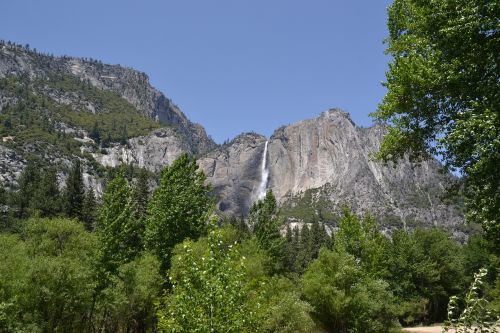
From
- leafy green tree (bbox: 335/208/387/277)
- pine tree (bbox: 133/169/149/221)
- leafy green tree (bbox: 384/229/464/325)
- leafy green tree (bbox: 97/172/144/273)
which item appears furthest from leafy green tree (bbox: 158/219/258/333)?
leafy green tree (bbox: 384/229/464/325)

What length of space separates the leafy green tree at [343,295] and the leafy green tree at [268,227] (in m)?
16.7

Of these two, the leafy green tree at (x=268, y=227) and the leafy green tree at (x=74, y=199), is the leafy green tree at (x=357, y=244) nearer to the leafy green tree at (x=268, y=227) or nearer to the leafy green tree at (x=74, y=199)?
the leafy green tree at (x=268, y=227)

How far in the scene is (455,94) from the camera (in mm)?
13352

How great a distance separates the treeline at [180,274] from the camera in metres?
10.7

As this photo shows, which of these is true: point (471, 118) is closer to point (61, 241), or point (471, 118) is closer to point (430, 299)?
point (61, 241)

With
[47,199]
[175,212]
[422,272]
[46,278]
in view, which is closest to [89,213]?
[47,199]

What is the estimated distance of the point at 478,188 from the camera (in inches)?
481

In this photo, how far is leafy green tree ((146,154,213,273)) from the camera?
121 ft

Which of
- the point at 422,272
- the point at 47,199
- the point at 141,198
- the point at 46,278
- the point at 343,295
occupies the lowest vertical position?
the point at 343,295

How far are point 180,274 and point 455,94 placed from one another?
752 inches

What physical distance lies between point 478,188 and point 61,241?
89.5ft

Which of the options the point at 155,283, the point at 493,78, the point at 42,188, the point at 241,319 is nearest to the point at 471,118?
the point at 493,78

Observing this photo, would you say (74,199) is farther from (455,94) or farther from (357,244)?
(455,94)

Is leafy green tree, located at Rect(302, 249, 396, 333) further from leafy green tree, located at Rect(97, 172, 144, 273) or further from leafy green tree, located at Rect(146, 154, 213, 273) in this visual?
leafy green tree, located at Rect(97, 172, 144, 273)
